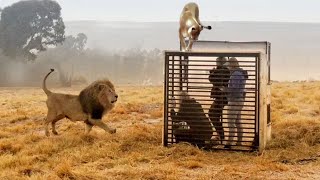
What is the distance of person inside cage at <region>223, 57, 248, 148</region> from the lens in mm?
10094

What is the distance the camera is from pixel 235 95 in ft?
33.4

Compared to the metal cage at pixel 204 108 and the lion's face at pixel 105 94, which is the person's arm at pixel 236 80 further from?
the lion's face at pixel 105 94

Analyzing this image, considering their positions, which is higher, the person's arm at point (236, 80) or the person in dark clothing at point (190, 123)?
the person's arm at point (236, 80)

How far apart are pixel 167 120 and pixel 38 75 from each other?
5022 cm

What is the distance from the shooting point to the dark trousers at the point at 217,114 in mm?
10281

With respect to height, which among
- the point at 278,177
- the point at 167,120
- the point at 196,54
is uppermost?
the point at 196,54

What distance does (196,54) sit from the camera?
10.2 meters

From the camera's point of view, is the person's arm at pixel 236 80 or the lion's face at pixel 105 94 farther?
the lion's face at pixel 105 94

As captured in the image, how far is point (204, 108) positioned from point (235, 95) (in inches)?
25.8

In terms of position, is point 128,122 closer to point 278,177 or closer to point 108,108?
point 108,108

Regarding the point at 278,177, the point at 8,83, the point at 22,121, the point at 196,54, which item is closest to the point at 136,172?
the point at 278,177

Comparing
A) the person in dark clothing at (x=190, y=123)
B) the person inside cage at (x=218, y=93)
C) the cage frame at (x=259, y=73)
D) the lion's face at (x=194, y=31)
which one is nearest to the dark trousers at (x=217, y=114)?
the person inside cage at (x=218, y=93)

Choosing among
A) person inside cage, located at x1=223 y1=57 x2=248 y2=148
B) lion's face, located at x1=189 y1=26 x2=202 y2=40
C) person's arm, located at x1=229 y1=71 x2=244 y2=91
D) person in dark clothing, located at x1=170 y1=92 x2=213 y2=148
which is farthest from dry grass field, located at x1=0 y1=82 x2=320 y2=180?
lion's face, located at x1=189 y1=26 x2=202 y2=40

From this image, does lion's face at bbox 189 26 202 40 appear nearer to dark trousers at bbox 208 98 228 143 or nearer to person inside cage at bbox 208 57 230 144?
person inside cage at bbox 208 57 230 144
